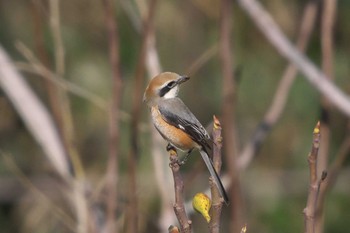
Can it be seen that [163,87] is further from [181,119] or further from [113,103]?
[113,103]

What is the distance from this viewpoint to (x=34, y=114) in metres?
3.34

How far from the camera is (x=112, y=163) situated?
283cm

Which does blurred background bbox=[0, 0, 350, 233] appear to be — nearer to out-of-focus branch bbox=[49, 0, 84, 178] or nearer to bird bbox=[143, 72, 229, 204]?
out-of-focus branch bbox=[49, 0, 84, 178]

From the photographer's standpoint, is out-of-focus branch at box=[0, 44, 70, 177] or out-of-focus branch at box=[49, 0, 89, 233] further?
out-of-focus branch at box=[0, 44, 70, 177]

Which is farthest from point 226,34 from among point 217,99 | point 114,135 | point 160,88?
point 217,99

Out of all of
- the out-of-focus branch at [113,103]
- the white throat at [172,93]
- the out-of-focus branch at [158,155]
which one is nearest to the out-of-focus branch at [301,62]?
the out-of-focus branch at [158,155]

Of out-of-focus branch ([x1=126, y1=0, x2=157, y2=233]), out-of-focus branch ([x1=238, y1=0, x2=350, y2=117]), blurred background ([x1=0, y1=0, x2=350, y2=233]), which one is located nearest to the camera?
out-of-focus branch ([x1=126, y1=0, x2=157, y2=233])

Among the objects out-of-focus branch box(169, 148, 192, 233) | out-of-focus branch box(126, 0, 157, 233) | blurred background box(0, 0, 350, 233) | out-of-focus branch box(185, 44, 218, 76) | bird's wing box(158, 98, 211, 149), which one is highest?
blurred background box(0, 0, 350, 233)

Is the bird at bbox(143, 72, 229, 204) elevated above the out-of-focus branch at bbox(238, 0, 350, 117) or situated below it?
below

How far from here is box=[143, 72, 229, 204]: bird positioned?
2.06m

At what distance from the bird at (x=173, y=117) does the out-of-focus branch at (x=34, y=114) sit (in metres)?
1.08

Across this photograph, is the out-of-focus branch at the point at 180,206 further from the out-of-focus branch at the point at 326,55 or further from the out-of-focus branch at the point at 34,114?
the out-of-focus branch at the point at 34,114

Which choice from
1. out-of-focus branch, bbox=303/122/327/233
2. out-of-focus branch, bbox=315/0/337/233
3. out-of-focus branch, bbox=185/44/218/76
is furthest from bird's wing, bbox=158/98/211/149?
out-of-focus branch, bbox=315/0/337/233

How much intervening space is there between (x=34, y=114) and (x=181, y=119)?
1.32 meters
